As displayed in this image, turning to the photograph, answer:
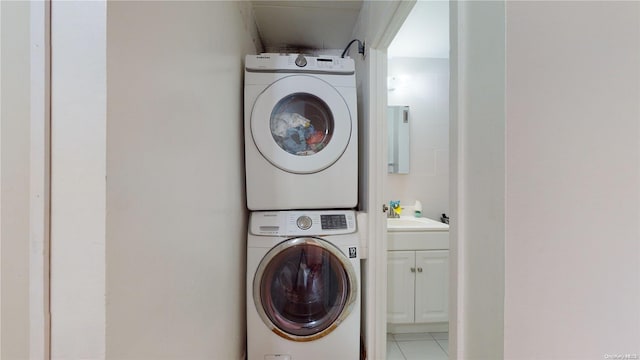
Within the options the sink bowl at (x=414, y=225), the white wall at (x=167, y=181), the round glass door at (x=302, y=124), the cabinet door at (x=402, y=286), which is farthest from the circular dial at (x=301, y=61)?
the cabinet door at (x=402, y=286)

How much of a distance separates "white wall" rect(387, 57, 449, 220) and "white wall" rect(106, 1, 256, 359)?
175 cm

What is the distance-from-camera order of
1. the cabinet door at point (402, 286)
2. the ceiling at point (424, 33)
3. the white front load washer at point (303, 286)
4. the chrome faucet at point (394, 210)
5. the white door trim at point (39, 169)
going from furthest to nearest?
1. the chrome faucet at point (394, 210)
2. the cabinet door at point (402, 286)
3. the ceiling at point (424, 33)
4. the white front load washer at point (303, 286)
5. the white door trim at point (39, 169)

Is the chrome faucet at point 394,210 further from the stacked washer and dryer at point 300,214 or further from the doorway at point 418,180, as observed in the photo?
the stacked washer and dryer at point 300,214

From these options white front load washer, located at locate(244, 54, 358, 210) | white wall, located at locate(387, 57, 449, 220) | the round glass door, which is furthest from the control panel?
white wall, located at locate(387, 57, 449, 220)

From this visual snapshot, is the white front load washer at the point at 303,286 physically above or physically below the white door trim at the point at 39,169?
below

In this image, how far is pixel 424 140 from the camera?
244 cm

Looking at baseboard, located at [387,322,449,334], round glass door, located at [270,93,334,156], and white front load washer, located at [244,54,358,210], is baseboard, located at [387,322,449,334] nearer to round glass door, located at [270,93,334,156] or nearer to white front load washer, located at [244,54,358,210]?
white front load washer, located at [244,54,358,210]

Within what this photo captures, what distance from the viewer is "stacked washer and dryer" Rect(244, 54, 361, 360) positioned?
56.4 inches

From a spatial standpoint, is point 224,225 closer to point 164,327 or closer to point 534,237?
point 164,327

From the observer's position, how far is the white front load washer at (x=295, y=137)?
148 centimetres

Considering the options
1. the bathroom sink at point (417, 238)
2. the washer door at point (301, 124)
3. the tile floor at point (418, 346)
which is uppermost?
the washer door at point (301, 124)

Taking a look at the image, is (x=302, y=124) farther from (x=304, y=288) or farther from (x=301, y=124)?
(x=304, y=288)

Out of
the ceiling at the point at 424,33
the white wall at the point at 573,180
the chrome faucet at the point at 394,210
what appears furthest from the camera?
the chrome faucet at the point at 394,210

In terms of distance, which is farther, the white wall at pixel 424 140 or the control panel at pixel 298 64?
the white wall at pixel 424 140
